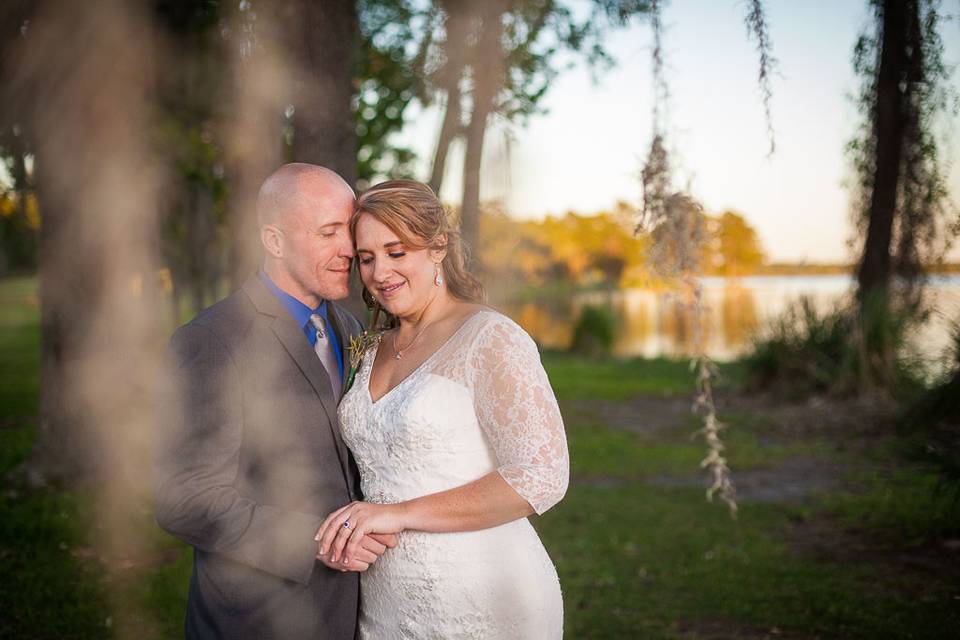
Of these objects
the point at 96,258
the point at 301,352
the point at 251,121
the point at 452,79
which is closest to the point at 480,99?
the point at 452,79

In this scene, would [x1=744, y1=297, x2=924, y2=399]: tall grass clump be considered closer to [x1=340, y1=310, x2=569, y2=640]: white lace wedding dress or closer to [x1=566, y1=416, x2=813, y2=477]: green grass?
[x1=566, y1=416, x2=813, y2=477]: green grass

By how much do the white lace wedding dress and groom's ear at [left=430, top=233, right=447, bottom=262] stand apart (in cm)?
31

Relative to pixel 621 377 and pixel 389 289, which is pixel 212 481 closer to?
pixel 389 289

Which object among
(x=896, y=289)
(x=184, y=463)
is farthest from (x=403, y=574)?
(x=896, y=289)

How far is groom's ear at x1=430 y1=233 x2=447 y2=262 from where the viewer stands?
9.45ft

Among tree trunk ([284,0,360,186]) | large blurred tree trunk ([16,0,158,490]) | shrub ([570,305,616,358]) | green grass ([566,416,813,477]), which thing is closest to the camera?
tree trunk ([284,0,360,186])

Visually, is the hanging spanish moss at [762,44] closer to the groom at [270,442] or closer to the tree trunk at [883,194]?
the groom at [270,442]

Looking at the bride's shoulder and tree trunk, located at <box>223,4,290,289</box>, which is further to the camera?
tree trunk, located at <box>223,4,290,289</box>

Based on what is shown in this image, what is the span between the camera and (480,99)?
6.14 meters

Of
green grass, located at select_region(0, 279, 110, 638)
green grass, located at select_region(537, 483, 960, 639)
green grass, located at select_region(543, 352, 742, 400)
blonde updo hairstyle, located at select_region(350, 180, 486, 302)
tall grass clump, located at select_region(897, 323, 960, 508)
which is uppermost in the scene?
blonde updo hairstyle, located at select_region(350, 180, 486, 302)

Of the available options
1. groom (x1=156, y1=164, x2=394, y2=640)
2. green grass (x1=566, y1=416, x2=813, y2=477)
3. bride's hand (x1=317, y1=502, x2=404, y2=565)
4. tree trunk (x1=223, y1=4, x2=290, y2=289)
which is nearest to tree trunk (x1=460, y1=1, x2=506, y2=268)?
groom (x1=156, y1=164, x2=394, y2=640)

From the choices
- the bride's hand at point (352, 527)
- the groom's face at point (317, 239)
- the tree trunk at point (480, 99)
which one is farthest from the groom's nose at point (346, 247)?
the bride's hand at point (352, 527)

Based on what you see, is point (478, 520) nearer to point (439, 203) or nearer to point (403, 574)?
point (403, 574)

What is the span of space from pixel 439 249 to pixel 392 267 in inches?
7.7
